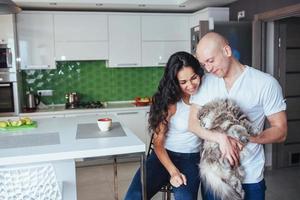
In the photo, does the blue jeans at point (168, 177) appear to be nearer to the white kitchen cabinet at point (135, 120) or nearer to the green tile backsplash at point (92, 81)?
the white kitchen cabinet at point (135, 120)

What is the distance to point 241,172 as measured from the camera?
1.64 m

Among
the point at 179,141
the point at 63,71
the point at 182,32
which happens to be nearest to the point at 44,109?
the point at 63,71

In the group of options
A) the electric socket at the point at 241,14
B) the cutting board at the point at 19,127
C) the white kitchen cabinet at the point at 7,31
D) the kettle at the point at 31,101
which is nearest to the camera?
the cutting board at the point at 19,127

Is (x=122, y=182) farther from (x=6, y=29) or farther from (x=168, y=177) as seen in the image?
(x=6, y=29)

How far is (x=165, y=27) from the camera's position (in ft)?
15.6

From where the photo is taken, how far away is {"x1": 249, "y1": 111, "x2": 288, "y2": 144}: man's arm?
158 cm

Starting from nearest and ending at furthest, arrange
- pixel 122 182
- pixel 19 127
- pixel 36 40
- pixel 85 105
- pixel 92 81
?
pixel 19 127 → pixel 122 182 → pixel 36 40 → pixel 85 105 → pixel 92 81

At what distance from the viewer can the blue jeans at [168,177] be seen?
1.92 m

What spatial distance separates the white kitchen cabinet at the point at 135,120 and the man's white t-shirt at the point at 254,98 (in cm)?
290

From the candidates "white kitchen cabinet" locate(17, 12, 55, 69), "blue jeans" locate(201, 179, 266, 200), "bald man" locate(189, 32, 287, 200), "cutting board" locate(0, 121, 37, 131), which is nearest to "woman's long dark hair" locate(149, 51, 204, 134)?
"bald man" locate(189, 32, 287, 200)

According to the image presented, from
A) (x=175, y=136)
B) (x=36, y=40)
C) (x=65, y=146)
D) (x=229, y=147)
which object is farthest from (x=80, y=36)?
(x=229, y=147)

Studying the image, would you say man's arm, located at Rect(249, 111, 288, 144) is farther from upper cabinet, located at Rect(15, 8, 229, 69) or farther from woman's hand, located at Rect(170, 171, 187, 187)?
upper cabinet, located at Rect(15, 8, 229, 69)

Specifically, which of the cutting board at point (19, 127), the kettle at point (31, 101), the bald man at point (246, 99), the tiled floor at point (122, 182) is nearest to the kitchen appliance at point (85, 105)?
the kettle at point (31, 101)

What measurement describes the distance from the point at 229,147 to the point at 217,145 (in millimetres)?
70
